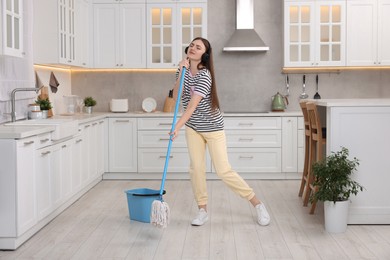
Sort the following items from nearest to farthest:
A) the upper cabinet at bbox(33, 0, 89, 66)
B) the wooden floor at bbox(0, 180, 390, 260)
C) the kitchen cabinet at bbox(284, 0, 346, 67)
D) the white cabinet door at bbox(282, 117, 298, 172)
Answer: the wooden floor at bbox(0, 180, 390, 260)
the upper cabinet at bbox(33, 0, 89, 66)
the white cabinet door at bbox(282, 117, 298, 172)
the kitchen cabinet at bbox(284, 0, 346, 67)

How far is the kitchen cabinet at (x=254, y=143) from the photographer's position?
6.96 m

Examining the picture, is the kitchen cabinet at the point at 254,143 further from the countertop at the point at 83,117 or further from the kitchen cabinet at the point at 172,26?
the kitchen cabinet at the point at 172,26

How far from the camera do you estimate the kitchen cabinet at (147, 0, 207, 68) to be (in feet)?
23.7

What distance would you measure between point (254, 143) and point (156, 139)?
1138 millimetres

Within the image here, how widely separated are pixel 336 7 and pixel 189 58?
319cm

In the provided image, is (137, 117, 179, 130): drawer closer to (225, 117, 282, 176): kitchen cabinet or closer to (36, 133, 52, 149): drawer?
(225, 117, 282, 176): kitchen cabinet

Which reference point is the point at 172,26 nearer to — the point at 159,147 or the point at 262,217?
the point at 159,147

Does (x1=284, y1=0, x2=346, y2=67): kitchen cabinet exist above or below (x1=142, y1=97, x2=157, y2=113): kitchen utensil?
above

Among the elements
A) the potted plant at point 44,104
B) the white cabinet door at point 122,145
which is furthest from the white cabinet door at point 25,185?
the white cabinet door at point 122,145

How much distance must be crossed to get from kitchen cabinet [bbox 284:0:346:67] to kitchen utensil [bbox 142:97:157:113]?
168cm

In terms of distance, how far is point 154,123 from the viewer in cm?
702

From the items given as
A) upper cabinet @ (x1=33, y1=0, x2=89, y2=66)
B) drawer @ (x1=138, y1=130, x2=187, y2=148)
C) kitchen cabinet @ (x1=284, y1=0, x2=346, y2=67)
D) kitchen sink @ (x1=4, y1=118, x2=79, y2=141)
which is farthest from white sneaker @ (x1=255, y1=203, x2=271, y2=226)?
kitchen cabinet @ (x1=284, y1=0, x2=346, y2=67)

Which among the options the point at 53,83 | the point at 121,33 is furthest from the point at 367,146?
the point at 121,33

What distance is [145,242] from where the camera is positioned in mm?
4164
